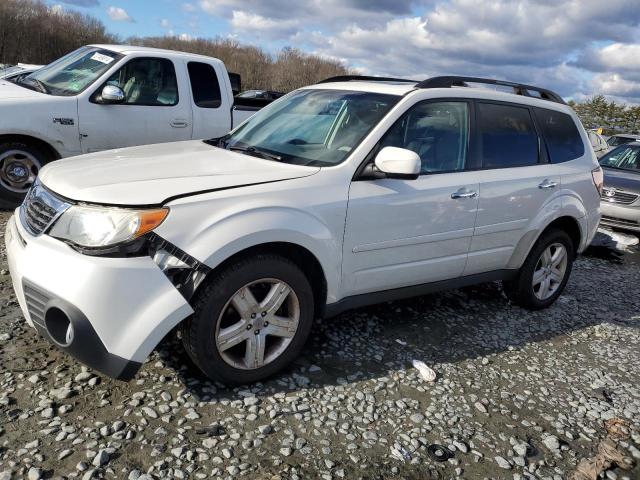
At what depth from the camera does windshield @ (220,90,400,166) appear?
3.61m

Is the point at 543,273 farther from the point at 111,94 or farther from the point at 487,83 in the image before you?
the point at 111,94

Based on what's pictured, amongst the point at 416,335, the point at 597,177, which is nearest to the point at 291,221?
the point at 416,335

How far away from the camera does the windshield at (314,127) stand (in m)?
3.61

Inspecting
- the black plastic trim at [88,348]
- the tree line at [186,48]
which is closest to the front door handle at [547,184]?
the black plastic trim at [88,348]

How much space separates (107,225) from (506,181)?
9.73ft

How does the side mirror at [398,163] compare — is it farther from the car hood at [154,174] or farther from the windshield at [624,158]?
the windshield at [624,158]

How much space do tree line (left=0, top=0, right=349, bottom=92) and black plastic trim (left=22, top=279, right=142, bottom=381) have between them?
1736 inches

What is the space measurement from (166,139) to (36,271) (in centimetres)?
440

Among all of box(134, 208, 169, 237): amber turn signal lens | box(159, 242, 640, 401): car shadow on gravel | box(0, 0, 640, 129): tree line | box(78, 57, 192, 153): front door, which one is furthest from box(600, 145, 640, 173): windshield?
box(0, 0, 640, 129): tree line

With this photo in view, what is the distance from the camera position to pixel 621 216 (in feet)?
29.7

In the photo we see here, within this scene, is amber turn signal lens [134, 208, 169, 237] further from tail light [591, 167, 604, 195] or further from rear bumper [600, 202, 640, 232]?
rear bumper [600, 202, 640, 232]

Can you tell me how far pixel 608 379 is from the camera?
4035 millimetres

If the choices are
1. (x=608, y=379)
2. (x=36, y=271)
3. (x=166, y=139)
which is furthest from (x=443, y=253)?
(x=166, y=139)

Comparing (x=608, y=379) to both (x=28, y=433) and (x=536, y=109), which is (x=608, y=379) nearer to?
(x=536, y=109)
